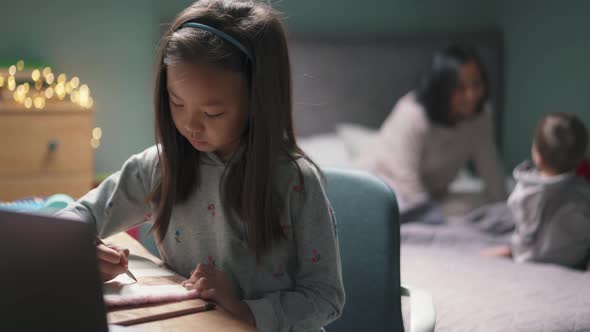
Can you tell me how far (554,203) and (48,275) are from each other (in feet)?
6.92

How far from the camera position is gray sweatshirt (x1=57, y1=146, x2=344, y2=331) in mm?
984

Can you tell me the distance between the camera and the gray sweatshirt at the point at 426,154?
10.1ft

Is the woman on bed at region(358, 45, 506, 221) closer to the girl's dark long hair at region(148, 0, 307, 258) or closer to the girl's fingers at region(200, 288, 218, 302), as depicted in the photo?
the girl's dark long hair at region(148, 0, 307, 258)

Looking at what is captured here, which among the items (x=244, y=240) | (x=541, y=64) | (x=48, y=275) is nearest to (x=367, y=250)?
(x=244, y=240)

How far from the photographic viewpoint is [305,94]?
3.61 meters

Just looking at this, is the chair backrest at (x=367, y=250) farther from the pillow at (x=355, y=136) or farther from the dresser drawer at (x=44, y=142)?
the pillow at (x=355, y=136)

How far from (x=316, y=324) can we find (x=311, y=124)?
2.69 meters

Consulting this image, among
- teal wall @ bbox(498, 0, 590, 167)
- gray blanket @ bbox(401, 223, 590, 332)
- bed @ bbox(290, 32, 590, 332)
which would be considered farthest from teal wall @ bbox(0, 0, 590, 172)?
gray blanket @ bbox(401, 223, 590, 332)

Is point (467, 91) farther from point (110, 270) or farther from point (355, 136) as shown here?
point (110, 270)

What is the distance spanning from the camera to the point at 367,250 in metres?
1.33

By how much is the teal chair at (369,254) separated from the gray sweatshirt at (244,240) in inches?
6.2

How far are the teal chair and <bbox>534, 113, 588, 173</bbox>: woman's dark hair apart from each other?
4.21ft

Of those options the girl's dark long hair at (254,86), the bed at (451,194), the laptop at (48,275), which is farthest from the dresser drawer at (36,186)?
the laptop at (48,275)

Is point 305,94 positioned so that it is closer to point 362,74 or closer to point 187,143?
point 362,74
